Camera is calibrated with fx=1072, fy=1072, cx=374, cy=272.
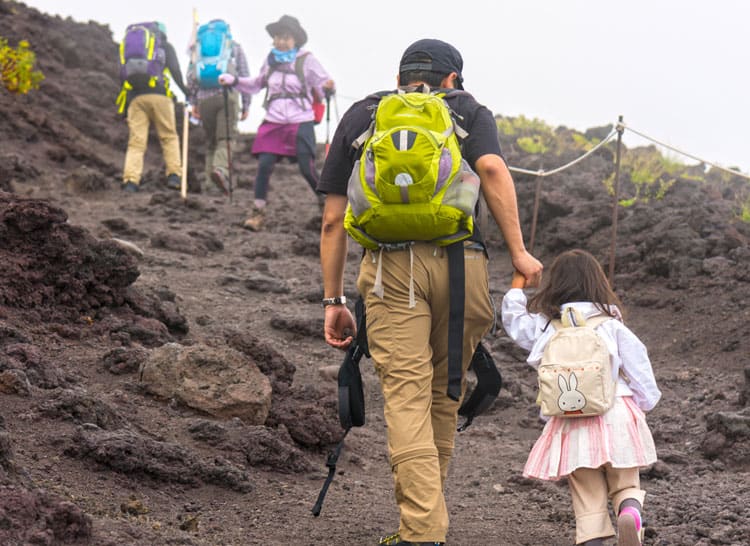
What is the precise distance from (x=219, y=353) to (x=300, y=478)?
2.82ft

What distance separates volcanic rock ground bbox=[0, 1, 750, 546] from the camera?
4.57 meters

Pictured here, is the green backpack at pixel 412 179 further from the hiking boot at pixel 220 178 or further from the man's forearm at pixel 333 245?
the hiking boot at pixel 220 178

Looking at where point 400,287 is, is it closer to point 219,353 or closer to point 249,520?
point 249,520

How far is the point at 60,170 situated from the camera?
1422cm

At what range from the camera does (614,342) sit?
4289 millimetres

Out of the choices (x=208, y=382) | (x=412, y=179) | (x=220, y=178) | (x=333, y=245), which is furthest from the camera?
(x=220, y=178)

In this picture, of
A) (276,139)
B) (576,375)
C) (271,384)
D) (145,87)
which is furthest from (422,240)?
(145,87)

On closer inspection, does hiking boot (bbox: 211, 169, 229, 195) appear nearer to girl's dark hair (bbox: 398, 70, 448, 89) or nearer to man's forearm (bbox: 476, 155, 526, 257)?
girl's dark hair (bbox: 398, 70, 448, 89)

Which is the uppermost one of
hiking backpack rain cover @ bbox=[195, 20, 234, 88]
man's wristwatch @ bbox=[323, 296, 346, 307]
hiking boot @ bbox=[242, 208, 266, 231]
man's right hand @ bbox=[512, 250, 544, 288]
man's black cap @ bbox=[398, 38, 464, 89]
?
hiking backpack rain cover @ bbox=[195, 20, 234, 88]

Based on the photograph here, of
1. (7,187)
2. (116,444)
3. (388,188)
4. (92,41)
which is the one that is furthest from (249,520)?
(92,41)

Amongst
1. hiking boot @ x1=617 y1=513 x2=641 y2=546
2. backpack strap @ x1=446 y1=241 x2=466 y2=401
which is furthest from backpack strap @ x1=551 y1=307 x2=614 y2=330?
hiking boot @ x1=617 y1=513 x2=641 y2=546

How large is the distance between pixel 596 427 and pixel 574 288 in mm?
593

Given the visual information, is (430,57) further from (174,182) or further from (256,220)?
(174,182)

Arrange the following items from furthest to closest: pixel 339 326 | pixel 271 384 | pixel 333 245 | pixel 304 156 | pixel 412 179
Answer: pixel 304 156 → pixel 271 384 → pixel 339 326 → pixel 333 245 → pixel 412 179
